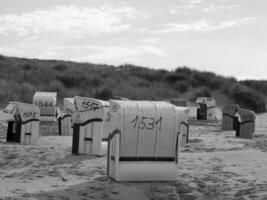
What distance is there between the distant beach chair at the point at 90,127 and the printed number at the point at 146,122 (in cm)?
288

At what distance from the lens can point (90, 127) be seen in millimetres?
11852

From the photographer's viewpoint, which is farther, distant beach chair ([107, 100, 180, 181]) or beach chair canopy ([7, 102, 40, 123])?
beach chair canopy ([7, 102, 40, 123])

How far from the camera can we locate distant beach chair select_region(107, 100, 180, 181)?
345 inches

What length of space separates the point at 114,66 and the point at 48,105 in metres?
37.5

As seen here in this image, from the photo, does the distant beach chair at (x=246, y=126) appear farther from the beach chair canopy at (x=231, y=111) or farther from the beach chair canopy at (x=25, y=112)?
the beach chair canopy at (x=25, y=112)

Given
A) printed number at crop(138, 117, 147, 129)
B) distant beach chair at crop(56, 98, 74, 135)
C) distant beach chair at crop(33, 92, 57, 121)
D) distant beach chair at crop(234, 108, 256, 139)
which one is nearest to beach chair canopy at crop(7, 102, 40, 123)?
distant beach chair at crop(56, 98, 74, 135)

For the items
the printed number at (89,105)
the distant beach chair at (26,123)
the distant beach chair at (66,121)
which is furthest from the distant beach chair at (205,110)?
the printed number at (89,105)

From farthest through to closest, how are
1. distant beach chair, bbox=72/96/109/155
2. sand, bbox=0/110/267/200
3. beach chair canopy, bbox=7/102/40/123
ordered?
beach chair canopy, bbox=7/102/40/123 → distant beach chair, bbox=72/96/109/155 → sand, bbox=0/110/267/200

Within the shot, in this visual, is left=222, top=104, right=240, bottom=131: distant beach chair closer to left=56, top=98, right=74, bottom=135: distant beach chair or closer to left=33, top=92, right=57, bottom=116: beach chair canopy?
left=33, top=92, right=57, bottom=116: beach chair canopy

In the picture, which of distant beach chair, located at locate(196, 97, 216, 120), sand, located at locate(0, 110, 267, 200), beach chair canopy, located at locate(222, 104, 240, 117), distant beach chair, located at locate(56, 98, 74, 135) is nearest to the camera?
sand, located at locate(0, 110, 267, 200)

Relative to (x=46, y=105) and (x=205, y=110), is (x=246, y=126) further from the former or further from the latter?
(x=205, y=110)

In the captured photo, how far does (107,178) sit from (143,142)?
35.7 inches

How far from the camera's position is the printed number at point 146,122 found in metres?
8.77

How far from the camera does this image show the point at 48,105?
78.6 ft
